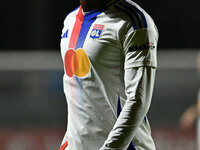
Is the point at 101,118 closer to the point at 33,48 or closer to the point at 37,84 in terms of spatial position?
the point at 37,84

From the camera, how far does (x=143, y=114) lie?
5.64ft

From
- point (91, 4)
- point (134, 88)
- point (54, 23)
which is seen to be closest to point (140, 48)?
point (134, 88)

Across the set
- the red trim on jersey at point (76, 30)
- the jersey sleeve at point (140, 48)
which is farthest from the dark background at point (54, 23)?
the jersey sleeve at point (140, 48)

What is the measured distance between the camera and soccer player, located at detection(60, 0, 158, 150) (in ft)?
5.57

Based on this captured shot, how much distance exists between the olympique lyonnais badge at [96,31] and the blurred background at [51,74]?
187 inches

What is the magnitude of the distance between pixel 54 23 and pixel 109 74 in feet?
22.5

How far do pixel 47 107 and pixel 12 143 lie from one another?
29.2 inches

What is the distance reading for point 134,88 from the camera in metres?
1.69

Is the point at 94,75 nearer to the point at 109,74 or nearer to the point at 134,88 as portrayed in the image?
the point at 109,74

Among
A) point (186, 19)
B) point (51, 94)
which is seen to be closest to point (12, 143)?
point (51, 94)

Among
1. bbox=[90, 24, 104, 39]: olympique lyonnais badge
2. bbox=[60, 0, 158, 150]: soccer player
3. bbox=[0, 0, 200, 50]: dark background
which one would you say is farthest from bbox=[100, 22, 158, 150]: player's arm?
bbox=[0, 0, 200, 50]: dark background

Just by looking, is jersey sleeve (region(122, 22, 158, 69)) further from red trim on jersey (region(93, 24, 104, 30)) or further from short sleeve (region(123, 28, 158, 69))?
red trim on jersey (region(93, 24, 104, 30))

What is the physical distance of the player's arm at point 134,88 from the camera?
169 cm

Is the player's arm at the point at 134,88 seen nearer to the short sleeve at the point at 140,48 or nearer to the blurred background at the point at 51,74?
the short sleeve at the point at 140,48
